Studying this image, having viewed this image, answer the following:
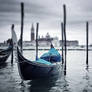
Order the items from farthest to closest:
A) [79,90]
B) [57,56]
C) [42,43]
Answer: [42,43]
[57,56]
[79,90]

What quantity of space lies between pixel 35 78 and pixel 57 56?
Result: 5.95 m

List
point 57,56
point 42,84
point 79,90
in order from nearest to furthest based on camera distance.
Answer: point 79,90 < point 42,84 < point 57,56

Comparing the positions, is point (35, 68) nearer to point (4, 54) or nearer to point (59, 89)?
point (59, 89)

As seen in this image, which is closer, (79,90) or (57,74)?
(79,90)

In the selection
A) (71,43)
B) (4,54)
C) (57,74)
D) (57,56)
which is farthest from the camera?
(71,43)

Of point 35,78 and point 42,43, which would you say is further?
point 42,43

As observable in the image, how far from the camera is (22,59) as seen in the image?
36.2ft

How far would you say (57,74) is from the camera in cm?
1508

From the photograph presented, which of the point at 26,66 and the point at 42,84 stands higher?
the point at 26,66

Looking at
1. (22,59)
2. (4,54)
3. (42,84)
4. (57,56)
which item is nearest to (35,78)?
(42,84)

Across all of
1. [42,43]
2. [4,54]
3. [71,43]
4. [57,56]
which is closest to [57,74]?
[57,56]

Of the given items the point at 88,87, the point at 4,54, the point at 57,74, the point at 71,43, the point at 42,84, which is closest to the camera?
the point at 88,87

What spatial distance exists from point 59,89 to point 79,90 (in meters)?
1.15

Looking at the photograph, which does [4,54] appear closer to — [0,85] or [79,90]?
[0,85]
